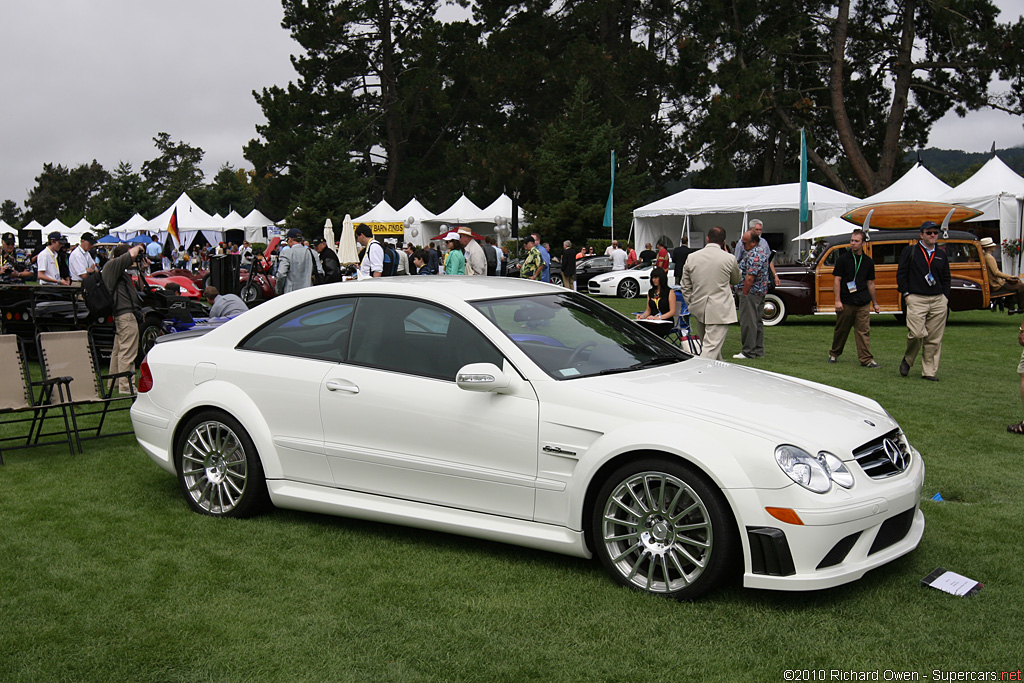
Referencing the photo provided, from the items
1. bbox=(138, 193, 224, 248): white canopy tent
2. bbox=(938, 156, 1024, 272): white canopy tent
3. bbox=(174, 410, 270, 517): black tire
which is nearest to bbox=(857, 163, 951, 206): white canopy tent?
bbox=(938, 156, 1024, 272): white canopy tent

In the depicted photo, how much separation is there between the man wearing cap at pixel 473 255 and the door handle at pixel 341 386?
11.8m

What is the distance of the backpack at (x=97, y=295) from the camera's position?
989 centimetres

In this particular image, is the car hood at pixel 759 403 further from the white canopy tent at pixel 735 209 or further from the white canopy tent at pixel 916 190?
the white canopy tent at pixel 735 209

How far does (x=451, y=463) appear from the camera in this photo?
185 inches

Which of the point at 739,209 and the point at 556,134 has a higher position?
the point at 556,134

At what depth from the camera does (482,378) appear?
14.8 ft

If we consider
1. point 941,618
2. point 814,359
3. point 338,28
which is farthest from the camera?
point 338,28

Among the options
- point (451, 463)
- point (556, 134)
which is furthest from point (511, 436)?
point (556, 134)

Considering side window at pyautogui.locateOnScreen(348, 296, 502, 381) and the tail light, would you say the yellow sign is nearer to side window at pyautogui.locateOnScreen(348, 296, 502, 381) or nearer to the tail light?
the tail light

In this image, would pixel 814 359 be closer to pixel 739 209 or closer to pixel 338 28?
pixel 739 209

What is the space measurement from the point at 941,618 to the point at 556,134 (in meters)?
43.7

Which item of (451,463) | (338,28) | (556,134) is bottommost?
(451,463)

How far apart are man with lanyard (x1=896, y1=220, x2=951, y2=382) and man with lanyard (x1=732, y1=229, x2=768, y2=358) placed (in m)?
2.52

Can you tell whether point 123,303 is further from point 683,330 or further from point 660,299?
point 683,330
